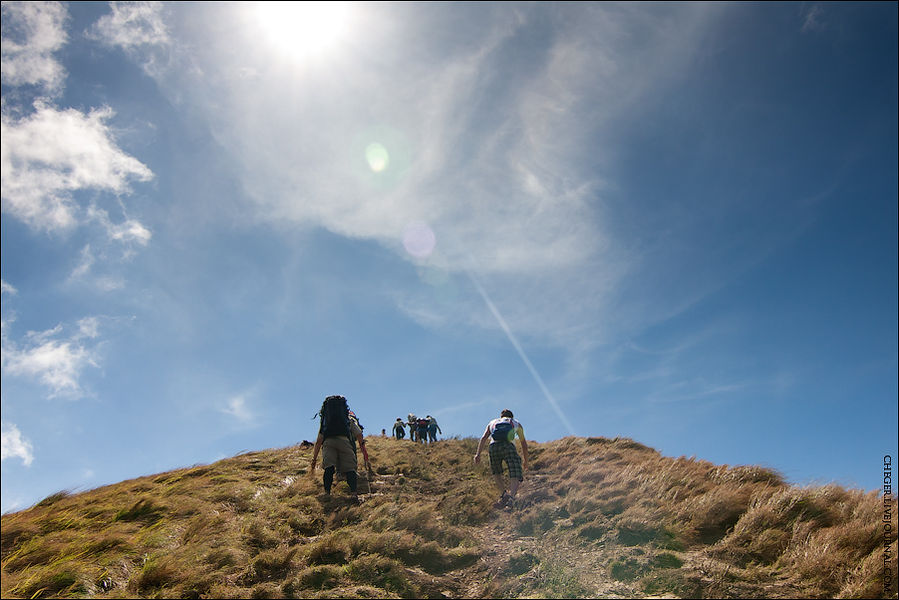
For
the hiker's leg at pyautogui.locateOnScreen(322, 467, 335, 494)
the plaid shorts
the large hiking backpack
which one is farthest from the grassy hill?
the large hiking backpack

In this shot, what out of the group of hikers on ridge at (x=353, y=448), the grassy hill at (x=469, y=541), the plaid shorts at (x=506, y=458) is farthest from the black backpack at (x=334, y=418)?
the plaid shorts at (x=506, y=458)

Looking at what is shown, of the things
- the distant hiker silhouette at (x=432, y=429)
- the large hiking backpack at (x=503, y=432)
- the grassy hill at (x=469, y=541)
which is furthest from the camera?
the distant hiker silhouette at (x=432, y=429)

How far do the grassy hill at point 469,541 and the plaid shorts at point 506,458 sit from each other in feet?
1.94

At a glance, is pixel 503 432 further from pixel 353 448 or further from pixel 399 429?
pixel 399 429

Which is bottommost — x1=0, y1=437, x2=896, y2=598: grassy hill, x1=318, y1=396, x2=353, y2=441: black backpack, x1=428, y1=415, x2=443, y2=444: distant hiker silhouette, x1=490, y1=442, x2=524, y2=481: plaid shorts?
x1=0, y1=437, x2=896, y2=598: grassy hill

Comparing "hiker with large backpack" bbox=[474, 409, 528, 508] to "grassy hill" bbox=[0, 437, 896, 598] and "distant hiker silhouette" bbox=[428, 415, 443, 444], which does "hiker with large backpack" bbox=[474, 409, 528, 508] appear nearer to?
"grassy hill" bbox=[0, 437, 896, 598]

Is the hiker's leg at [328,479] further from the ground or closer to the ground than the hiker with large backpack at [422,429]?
closer to the ground

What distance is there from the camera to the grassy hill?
18.5 ft

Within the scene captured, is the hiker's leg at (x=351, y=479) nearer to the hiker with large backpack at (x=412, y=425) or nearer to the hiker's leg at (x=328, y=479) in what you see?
the hiker's leg at (x=328, y=479)

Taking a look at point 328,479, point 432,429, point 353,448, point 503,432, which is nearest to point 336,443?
point 353,448

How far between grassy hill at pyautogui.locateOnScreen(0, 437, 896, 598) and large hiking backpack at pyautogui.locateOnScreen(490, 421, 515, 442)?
4.35ft

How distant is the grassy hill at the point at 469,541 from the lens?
18.5 ft

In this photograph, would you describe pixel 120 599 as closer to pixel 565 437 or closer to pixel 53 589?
pixel 53 589

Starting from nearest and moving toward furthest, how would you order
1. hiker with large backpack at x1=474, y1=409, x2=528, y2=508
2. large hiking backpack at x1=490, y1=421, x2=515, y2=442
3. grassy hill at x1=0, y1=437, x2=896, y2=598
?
grassy hill at x1=0, y1=437, x2=896, y2=598, hiker with large backpack at x1=474, y1=409, x2=528, y2=508, large hiking backpack at x1=490, y1=421, x2=515, y2=442
